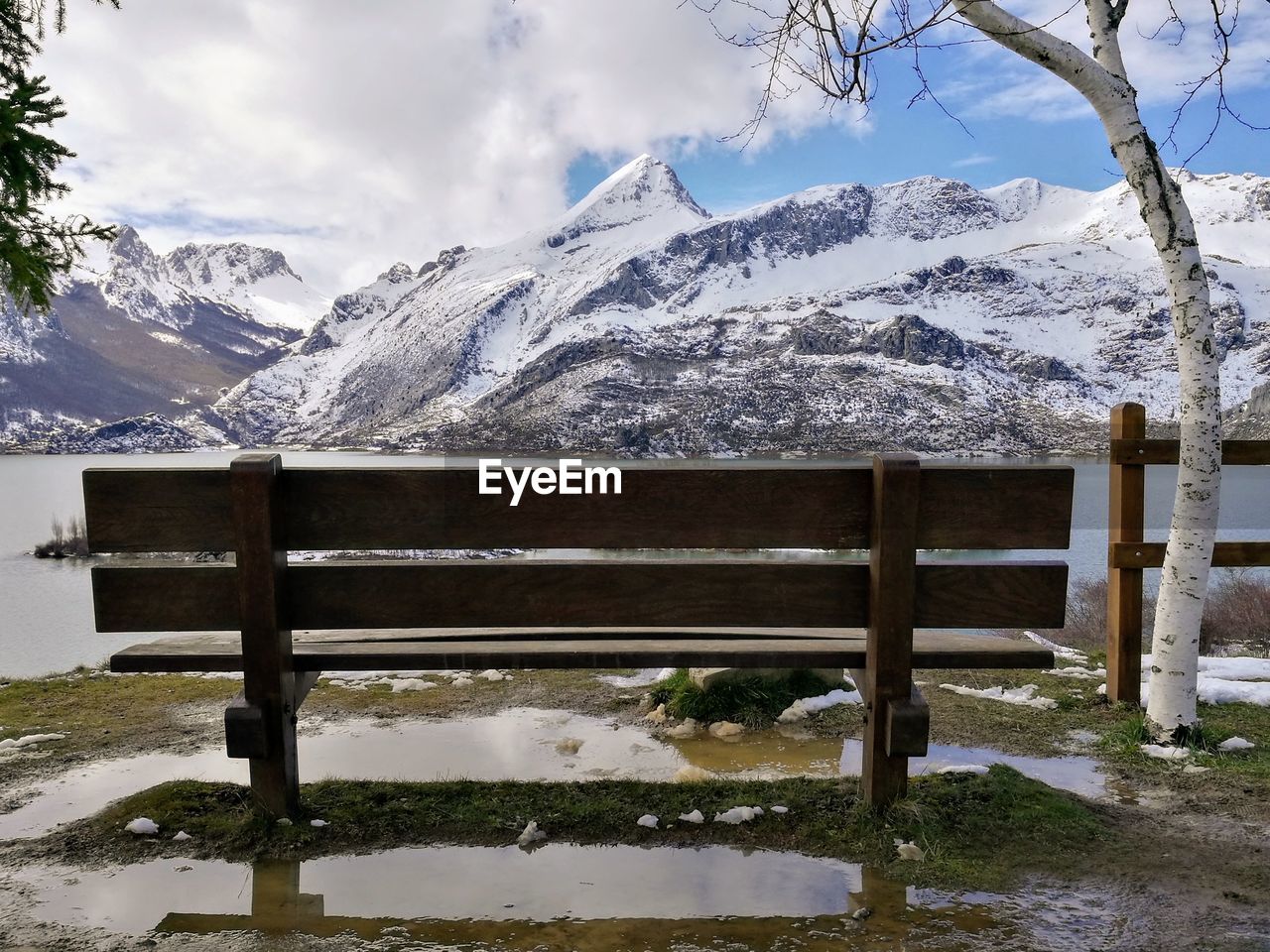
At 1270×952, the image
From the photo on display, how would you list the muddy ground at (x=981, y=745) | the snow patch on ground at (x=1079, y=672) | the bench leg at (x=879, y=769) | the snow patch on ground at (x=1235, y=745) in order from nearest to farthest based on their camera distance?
the muddy ground at (x=981, y=745)
the bench leg at (x=879, y=769)
the snow patch on ground at (x=1235, y=745)
the snow patch on ground at (x=1079, y=672)

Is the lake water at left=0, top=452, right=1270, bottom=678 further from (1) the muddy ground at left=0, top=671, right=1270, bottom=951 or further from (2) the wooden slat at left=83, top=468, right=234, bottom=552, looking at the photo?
(1) the muddy ground at left=0, top=671, right=1270, bottom=951

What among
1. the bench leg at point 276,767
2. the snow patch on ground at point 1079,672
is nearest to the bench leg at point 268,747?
the bench leg at point 276,767

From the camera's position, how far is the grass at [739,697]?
5848 millimetres

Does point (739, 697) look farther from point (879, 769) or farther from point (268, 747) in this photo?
point (268, 747)

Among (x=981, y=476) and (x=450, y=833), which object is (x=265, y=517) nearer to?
(x=450, y=833)

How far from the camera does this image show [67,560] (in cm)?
4869

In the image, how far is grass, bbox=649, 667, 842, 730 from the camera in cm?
585

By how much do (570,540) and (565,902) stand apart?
1.30m

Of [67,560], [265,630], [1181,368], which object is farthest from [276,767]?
[67,560]

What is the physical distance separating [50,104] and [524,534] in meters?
6.67

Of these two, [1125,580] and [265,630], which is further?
[1125,580]

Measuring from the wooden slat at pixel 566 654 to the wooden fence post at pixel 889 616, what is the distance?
0.63 feet

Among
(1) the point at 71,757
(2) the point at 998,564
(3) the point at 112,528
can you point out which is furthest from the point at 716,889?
(1) the point at 71,757

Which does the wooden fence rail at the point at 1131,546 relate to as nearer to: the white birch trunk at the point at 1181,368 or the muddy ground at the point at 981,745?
the muddy ground at the point at 981,745
